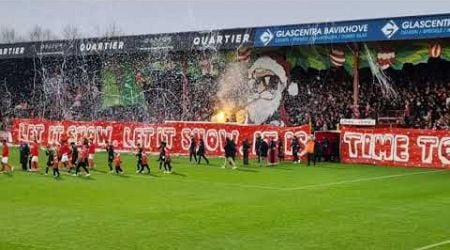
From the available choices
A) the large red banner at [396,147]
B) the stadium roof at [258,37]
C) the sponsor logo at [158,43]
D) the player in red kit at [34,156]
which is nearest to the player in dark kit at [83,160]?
the player in red kit at [34,156]

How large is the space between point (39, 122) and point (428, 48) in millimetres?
24766

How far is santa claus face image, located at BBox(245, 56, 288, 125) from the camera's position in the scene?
44.2 meters

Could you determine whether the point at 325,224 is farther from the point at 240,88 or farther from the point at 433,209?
the point at 240,88

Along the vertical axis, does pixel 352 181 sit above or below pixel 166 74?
below

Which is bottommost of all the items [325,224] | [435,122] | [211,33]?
[325,224]

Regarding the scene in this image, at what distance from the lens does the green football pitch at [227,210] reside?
47.1 ft

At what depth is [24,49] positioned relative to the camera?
182ft

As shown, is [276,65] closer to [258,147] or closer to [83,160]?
[258,147]

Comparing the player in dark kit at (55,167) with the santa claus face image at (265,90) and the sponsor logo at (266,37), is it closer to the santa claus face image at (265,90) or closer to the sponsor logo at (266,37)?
the sponsor logo at (266,37)

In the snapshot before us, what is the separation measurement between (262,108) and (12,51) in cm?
2269

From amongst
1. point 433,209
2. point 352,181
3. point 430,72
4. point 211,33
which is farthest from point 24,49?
point 433,209

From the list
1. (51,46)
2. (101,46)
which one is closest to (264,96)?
(101,46)

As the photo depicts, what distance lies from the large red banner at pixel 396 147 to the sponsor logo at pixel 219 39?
36.0 feet

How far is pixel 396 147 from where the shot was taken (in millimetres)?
33719
